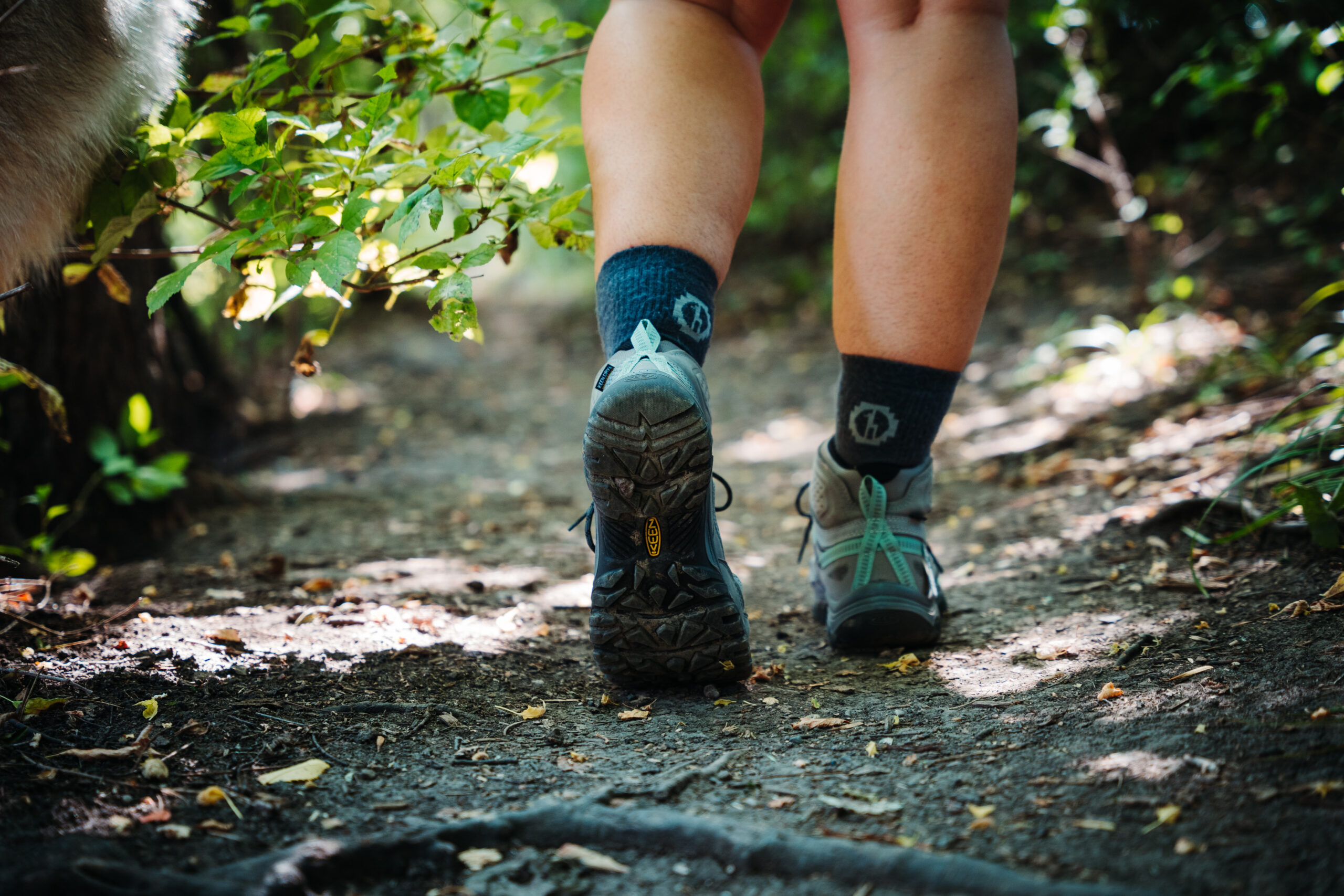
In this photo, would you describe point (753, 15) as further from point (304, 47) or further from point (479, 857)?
point (479, 857)

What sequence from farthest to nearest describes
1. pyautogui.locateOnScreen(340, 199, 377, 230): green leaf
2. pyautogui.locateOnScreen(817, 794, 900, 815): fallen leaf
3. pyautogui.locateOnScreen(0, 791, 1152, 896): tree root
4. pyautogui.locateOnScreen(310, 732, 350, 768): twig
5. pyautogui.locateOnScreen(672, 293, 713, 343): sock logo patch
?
pyautogui.locateOnScreen(672, 293, 713, 343): sock logo patch
pyautogui.locateOnScreen(340, 199, 377, 230): green leaf
pyautogui.locateOnScreen(310, 732, 350, 768): twig
pyautogui.locateOnScreen(817, 794, 900, 815): fallen leaf
pyautogui.locateOnScreen(0, 791, 1152, 896): tree root

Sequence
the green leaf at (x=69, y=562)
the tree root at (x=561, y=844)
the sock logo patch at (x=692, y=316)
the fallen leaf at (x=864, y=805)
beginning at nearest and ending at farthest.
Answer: the tree root at (x=561, y=844) < the fallen leaf at (x=864, y=805) < the sock logo patch at (x=692, y=316) < the green leaf at (x=69, y=562)

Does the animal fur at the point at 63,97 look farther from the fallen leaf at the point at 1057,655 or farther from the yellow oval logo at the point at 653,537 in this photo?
the fallen leaf at the point at 1057,655

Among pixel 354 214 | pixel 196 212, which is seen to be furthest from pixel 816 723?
pixel 196 212

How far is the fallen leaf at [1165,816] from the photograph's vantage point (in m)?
0.70

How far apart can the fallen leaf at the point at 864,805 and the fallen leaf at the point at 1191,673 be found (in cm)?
42

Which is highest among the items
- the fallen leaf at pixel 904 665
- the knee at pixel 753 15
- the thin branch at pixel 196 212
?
the knee at pixel 753 15

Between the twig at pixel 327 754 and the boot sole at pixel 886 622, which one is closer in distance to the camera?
the twig at pixel 327 754

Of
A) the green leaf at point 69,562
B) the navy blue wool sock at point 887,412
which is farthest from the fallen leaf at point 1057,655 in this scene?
the green leaf at point 69,562

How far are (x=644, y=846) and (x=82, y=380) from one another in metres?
1.77

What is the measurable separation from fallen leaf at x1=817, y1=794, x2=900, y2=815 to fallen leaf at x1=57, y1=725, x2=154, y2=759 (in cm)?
71

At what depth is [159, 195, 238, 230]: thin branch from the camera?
1.12 metres

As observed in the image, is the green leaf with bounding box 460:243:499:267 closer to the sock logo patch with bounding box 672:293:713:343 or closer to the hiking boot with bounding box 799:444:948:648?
the sock logo patch with bounding box 672:293:713:343

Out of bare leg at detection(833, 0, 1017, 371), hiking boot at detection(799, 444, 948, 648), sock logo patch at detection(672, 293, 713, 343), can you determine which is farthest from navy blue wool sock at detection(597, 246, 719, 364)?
hiking boot at detection(799, 444, 948, 648)
